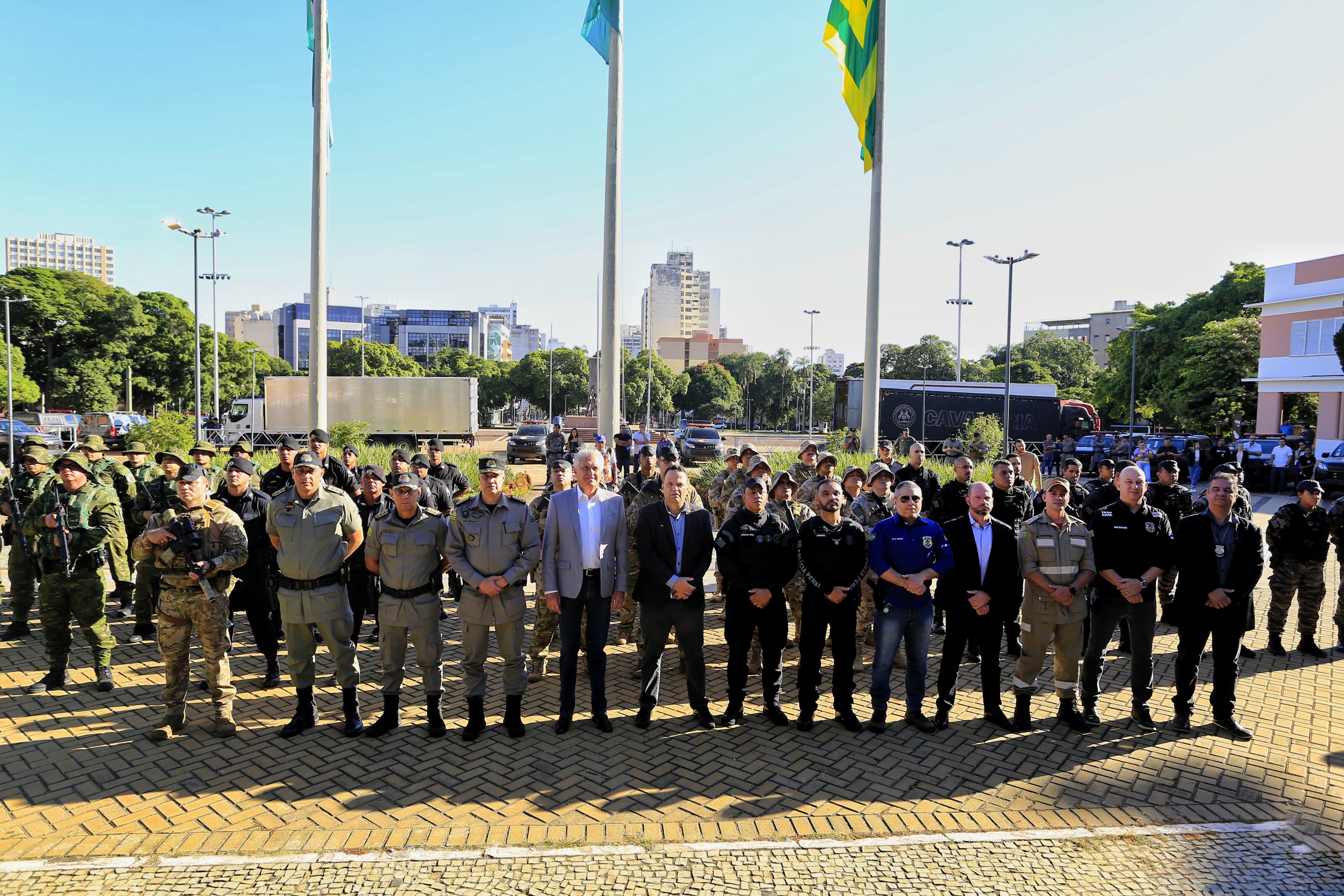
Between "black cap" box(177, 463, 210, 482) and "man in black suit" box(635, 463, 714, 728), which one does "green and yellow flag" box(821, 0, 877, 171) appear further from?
"black cap" box(177, 463, 210, 482)

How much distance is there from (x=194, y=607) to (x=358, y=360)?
73.6m

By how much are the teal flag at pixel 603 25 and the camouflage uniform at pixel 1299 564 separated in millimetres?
11011

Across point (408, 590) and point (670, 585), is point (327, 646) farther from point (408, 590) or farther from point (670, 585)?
point (670, 585)

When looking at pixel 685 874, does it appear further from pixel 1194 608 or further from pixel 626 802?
pixel 1194 608

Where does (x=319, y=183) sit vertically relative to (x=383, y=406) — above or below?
above

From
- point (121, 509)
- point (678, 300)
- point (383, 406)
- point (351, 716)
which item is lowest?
point (351, 716)

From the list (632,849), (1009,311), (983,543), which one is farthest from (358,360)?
(632,849)

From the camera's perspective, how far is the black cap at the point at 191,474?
562cm

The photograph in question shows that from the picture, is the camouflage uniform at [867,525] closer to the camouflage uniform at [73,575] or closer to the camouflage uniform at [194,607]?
the camouflage uniform at [194,607]

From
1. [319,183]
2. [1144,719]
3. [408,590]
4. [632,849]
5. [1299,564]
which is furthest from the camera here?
[319,183]

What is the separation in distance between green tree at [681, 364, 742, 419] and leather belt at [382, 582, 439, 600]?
80.7 meters

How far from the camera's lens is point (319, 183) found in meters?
11.9

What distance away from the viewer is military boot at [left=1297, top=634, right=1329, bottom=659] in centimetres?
773

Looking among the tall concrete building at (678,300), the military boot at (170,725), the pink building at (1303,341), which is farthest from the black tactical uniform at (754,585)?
the tall concrete building at (678,300)
